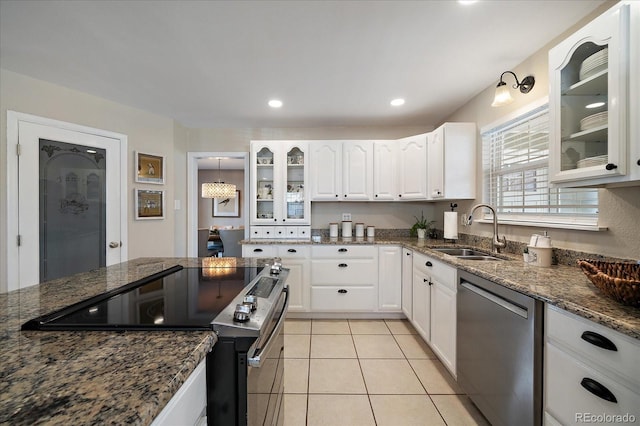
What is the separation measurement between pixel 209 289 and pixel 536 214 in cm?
231

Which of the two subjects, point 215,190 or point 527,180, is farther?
point 215,190

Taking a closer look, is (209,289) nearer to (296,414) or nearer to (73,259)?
(296,414)

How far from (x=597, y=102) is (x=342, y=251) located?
7.62 feet

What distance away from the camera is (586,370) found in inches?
38.9

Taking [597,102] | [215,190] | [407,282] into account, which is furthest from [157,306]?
[215,190]

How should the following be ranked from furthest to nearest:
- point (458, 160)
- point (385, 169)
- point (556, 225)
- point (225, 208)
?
point (225, 208)
point (385, 169)
point (458, 160)
point (556, 225)

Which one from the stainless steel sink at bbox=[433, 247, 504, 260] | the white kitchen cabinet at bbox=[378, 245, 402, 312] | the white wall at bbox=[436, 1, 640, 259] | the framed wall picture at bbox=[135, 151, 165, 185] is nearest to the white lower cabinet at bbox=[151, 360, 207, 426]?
the white wall at bbox=[436, 1, 640, 259]

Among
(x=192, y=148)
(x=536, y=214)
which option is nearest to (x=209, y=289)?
(x=536, y=214)

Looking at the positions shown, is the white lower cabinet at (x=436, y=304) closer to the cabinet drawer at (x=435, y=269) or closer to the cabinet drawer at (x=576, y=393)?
the cabinet drawer at (x=435, y=269)

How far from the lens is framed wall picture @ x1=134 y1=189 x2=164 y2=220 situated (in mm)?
3162

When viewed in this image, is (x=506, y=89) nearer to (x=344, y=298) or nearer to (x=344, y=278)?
(x=344, y=278)

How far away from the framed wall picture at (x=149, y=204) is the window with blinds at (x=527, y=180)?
3698 millimetres

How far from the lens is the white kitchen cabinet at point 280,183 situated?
11.2 ft

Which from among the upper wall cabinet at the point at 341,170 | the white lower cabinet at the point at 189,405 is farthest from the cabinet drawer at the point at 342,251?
the white lower cabinet at the point at 189,405
